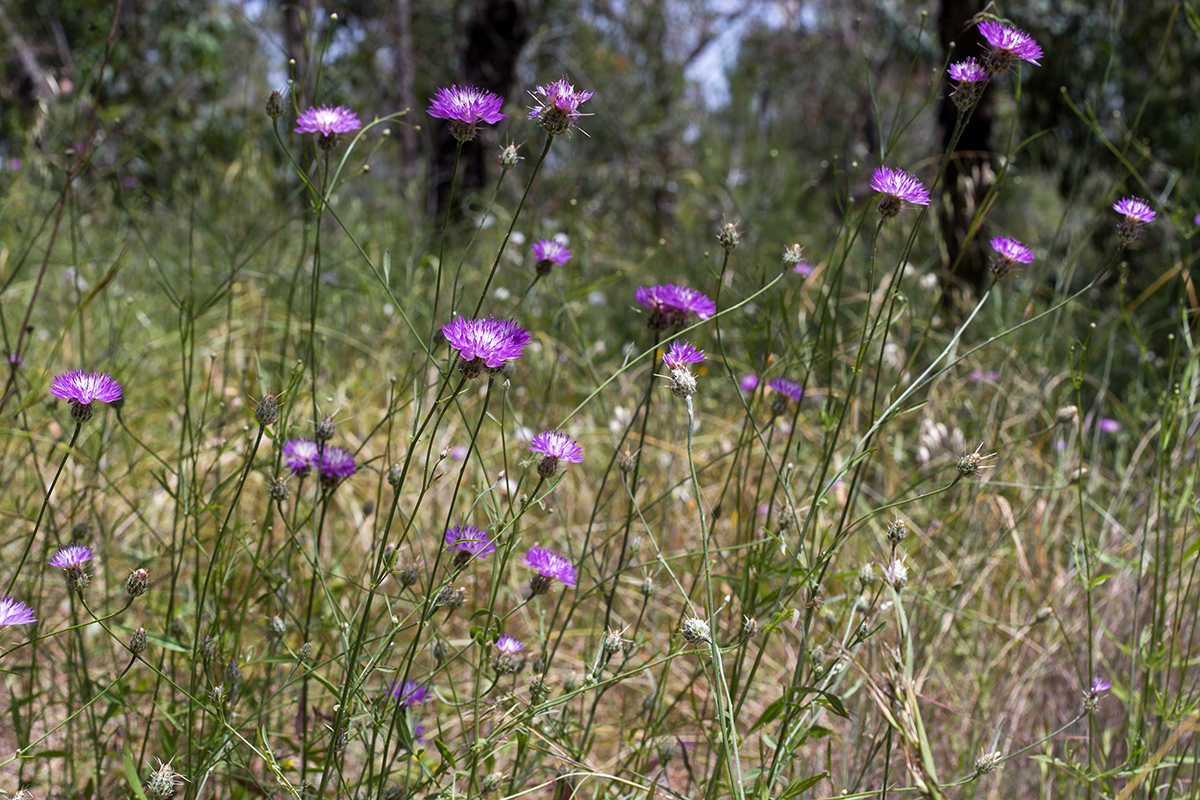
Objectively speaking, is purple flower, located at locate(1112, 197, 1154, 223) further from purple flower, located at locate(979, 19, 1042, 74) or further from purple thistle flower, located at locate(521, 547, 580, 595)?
purple thistle flower, located at locate(521, 547, 580, 595)

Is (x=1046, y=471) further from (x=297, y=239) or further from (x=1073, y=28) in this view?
(x=1073, y=28)

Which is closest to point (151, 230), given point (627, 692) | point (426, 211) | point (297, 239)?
point (297, 239)

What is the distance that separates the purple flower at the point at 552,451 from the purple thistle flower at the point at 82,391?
43 cm

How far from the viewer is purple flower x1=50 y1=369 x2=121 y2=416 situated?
851 mm

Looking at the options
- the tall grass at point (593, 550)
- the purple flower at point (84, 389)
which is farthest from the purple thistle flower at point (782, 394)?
the purple flower at point (84, 389)

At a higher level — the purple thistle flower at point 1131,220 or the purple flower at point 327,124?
the purple flower at point 327,124

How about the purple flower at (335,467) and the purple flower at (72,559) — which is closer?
the purple flower at (72,559)

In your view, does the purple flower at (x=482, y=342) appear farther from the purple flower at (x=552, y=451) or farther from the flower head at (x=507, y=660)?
the flower head at (x=507, y=660)

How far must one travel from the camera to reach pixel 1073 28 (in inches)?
198

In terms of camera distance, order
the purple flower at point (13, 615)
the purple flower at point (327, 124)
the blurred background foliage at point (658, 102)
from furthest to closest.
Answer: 1. the blurred background foliage at point (658, 102)
2. the purple flower at point (327, 124)
3. the purple flower at point (13, 615)

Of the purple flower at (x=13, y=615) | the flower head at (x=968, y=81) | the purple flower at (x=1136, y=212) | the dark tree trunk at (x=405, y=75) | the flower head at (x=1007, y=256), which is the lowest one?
the purple flower at (x=13, y=615)

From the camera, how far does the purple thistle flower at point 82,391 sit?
850 mm

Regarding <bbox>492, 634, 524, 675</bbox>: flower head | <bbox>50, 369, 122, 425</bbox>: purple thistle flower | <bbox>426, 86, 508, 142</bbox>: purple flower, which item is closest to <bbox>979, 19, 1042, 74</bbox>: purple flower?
<bbox>426, 86, 508, 142</bbox>: purple flower

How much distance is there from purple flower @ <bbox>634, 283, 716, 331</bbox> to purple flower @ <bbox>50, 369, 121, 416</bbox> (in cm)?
59
